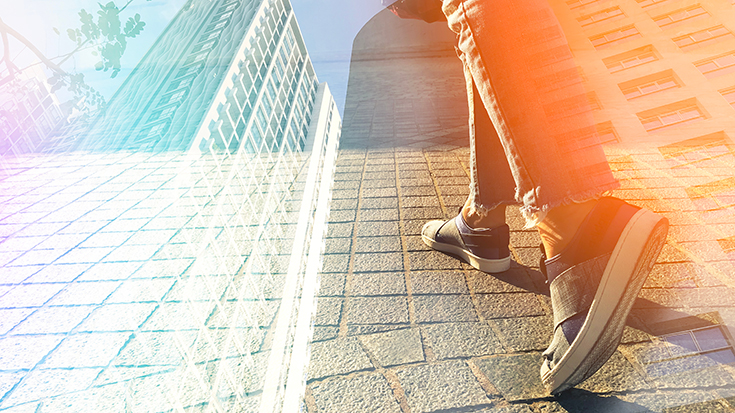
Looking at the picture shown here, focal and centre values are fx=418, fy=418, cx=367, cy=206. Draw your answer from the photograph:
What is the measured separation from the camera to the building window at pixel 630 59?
0.98 meters

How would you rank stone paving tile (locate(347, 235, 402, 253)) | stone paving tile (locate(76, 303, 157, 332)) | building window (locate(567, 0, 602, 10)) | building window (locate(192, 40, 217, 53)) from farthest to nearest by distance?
stone paving tile (locate(347, 235, 402, 253)), building window (locate(567, 0, 602, 10)), building window (locate(192, 40, 217, 53)), stone paving tile (locate(76, 303, 157, 332))

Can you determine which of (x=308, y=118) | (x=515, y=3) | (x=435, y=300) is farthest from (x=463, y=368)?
(x=308, y=118)

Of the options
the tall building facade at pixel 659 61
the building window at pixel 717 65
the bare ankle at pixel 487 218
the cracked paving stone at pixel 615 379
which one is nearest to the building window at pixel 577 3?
the tall building facade at pixel 659 61

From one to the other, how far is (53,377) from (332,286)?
1.08m

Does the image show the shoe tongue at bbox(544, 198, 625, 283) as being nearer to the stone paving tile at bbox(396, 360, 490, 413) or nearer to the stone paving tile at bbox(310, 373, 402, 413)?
the stone paving tile at bbox(396, 360, 490, 413)

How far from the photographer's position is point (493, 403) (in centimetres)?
93

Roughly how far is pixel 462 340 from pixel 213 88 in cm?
87

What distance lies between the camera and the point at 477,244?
4.60 ft

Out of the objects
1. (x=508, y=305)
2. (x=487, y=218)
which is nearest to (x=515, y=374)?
(x=508, y=305)

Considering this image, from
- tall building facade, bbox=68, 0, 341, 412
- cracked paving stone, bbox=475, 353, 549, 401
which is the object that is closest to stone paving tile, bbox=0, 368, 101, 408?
tall building facade, bbox=68, 0, 341, 412

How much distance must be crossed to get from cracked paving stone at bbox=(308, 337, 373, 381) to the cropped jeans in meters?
0.57

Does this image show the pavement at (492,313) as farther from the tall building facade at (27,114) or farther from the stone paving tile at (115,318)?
the tall building facade at (27,114)

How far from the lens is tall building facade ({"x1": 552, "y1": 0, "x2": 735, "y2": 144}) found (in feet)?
2.96

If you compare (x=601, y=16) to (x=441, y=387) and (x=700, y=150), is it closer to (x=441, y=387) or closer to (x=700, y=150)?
(x=441, y=387)
